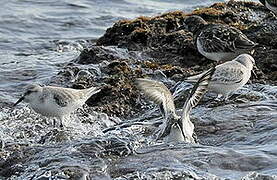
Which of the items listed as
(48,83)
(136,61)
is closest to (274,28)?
(136,61)

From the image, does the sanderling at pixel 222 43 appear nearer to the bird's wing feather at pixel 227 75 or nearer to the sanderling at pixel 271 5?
the bird's wing feather at pixel 227 75

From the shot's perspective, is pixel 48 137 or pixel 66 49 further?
pixel 66 49

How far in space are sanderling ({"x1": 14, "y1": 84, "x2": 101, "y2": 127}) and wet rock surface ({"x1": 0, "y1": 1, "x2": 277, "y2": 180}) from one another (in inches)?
10.1

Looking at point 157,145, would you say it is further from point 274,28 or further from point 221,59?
point 274,28

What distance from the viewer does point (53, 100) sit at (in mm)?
8859

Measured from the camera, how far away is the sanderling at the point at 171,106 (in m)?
7.31

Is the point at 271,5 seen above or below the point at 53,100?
above

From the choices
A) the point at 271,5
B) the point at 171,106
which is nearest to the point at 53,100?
the point at 171,106

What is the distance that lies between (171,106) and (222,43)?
10.4 feet

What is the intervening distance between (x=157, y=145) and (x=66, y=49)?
7.96 meters

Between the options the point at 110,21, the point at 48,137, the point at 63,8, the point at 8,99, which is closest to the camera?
the point at 48,137

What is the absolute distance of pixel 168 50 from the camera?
11594mm

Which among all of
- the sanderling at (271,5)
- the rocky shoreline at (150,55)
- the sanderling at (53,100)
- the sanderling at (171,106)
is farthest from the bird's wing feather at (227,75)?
the sanderling at (271,5)

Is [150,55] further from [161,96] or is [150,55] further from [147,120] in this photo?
[161,96]
